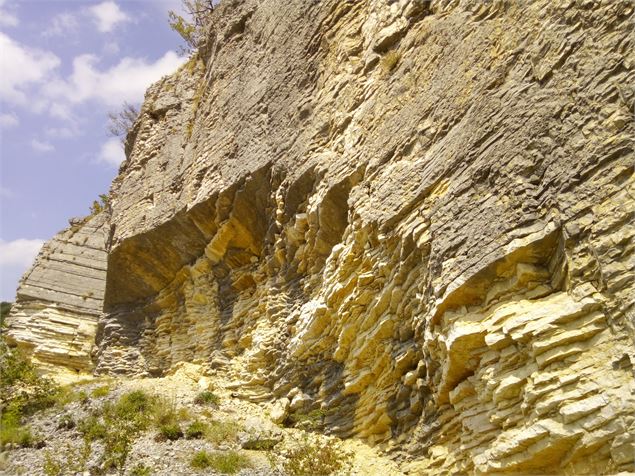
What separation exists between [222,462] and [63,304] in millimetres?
11847

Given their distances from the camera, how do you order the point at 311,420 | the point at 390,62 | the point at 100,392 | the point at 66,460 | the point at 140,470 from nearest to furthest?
the point at 140,470, the point at 66,460, the point at 311,420, the point at 390,62, the point at 100,392

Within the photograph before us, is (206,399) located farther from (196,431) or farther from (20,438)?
(20,438)

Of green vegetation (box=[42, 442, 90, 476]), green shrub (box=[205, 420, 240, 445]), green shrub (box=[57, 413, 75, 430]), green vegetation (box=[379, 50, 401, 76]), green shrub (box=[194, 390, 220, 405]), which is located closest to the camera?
green vegetation (box=[42, 442, 90, 476])

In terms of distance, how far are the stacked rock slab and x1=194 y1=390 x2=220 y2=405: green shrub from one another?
260 inches

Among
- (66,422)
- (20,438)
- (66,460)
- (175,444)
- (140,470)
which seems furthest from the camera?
(66,422)

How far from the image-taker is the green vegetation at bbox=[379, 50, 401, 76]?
1088 cm

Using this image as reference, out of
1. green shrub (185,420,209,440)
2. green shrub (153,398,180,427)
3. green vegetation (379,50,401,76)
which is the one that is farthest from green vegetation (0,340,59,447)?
green vegetation (379,50,401,76)

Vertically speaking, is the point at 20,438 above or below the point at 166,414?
below

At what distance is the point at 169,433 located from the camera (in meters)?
10.5

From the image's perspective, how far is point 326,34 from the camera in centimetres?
1333

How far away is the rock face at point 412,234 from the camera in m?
6.13

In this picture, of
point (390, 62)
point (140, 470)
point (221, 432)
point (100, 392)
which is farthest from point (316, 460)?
point (390, 62)

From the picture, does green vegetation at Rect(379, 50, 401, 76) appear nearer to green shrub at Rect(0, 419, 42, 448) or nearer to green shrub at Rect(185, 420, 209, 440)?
green shrub at Rect(185, 420, 209, 440)

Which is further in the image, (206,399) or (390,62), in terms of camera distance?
(206,399)
